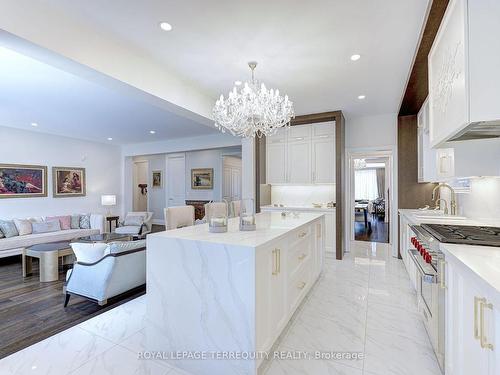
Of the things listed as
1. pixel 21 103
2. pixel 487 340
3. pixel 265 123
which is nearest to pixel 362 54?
pixel 265 123

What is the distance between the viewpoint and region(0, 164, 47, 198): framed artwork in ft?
17.8

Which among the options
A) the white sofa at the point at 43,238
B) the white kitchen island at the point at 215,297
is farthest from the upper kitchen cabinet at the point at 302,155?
the white sofa at the point at 43,238

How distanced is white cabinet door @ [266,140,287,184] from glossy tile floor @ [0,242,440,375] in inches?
101

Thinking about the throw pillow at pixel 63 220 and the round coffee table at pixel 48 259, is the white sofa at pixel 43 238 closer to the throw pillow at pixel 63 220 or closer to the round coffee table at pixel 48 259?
the throw pillow at pixel 63 220

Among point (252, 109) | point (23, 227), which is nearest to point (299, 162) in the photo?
point (252, 109)

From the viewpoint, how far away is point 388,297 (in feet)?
9.72

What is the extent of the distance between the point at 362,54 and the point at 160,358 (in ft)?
11.1

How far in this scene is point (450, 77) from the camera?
161 centimetres

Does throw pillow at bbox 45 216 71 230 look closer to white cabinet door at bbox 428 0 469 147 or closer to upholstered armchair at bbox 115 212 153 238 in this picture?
upholstered armchair at bbox 115 212 153 238

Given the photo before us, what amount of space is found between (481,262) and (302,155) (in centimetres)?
405

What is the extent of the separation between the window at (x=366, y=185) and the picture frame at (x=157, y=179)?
815 cm

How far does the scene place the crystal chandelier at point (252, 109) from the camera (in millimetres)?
2891

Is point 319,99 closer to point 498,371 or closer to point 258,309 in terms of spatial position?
point 258,309

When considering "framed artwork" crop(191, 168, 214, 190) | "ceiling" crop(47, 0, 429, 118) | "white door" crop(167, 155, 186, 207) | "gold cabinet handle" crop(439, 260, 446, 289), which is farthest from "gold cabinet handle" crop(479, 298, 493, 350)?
"white door" crop(167, 155, 186, 207)
